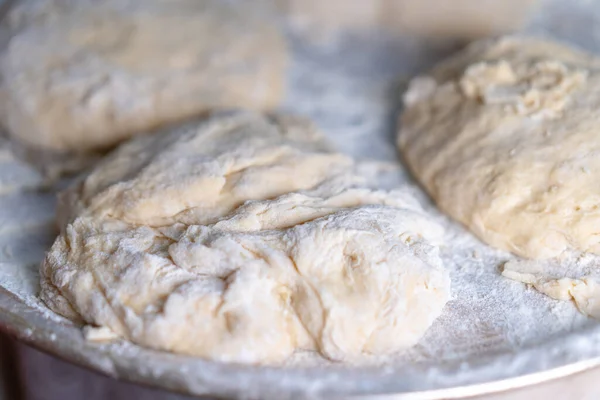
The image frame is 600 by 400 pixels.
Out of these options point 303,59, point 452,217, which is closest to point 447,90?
point 452,217

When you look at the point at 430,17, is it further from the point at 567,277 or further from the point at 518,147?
the point at 567,277

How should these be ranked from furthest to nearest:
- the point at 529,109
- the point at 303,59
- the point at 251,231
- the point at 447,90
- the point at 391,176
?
the point at 303,59, the point at 447,90, the point at 391,176, the point at 529,109, the point at 251,231

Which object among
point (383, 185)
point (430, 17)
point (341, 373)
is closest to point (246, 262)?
point (341, 373)

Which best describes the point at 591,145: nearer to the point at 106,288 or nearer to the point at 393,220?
the point at 393,220

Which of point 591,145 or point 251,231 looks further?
point 591,145

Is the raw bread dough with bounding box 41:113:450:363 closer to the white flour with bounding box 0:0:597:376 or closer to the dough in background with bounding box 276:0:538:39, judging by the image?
the white flour with bounding box 0:0:597:376

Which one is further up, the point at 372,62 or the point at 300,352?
the point at 372,62

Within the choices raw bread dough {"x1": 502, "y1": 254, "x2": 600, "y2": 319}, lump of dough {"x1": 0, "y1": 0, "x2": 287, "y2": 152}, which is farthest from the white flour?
lump of dough {"x1": 0, "y1": 0, "x2": 287, "y2": 152}

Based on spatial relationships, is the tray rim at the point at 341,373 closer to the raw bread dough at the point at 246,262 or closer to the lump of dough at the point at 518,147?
the raw bread dough at the point at 246,262
